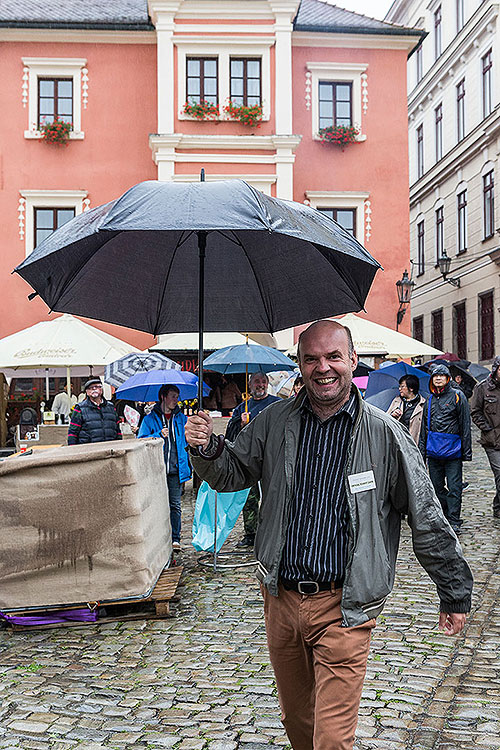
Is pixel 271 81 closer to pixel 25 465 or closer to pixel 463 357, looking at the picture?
pixel 463 357

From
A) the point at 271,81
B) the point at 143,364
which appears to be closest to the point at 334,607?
the point at 143,364

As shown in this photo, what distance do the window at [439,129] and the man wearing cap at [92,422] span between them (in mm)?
29710

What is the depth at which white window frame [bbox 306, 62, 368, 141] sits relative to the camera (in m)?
25.1

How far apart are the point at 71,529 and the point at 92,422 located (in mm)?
3945

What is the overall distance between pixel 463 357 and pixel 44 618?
2998 centimetres

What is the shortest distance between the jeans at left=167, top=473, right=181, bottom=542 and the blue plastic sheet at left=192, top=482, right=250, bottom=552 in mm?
225

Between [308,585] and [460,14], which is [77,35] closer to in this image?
[460,14]

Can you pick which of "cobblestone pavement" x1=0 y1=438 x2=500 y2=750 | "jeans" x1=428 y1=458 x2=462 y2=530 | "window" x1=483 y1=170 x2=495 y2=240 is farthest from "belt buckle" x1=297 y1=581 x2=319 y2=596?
"window" x1=483 y1=170 x2=495 y2=240

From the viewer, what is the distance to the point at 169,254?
4723mm

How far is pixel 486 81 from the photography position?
31.9m

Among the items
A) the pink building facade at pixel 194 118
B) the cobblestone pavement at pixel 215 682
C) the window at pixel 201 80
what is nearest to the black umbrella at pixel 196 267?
the cobblestone pavement at pixel 215 682

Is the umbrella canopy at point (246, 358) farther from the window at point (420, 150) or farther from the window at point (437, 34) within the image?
the window at point (420, 150)

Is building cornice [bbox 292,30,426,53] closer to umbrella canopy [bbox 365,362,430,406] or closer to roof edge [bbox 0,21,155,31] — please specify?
roof edge [bbox 0,21,155,31]

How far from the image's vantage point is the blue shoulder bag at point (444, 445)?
33.5ft
